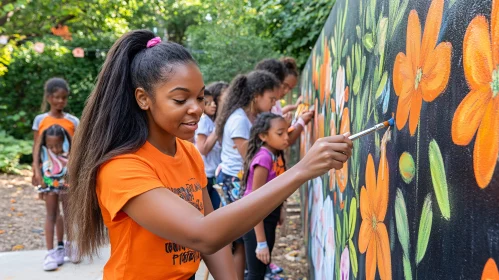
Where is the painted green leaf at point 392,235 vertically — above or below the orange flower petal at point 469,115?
below

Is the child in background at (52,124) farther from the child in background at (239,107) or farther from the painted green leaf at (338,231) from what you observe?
the painted green leaf at (338,231)

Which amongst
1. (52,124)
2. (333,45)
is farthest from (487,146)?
(52,124)

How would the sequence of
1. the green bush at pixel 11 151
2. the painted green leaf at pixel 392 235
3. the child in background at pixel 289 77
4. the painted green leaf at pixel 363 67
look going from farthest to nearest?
the green bush at pixel 11 151 < the child in background at pixel 289 77 < the painted green leaf at pixel 363 67 < the painted green leaf at pixel 392 235

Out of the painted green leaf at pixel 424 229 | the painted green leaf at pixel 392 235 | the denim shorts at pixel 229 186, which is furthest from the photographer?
the denim shorts at pixel 229 186

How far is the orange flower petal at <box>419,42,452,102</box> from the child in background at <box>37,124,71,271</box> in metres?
4.39

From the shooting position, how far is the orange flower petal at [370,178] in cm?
189

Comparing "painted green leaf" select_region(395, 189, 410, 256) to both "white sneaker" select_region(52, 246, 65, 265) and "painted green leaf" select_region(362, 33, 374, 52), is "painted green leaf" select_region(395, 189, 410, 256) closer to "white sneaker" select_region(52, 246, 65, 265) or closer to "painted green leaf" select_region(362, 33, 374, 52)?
"painted green leaf" select_region(362, 33, 374, 52)

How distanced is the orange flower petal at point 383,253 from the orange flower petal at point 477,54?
0.76m

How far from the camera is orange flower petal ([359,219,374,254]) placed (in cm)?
193

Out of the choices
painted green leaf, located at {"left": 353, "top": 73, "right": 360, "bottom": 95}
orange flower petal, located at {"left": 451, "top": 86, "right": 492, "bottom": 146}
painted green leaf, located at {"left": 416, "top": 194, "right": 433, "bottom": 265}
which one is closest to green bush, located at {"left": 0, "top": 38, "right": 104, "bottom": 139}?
painted green leaf, located at {"left": 353, "top": 73, "right": 360, "bottom": 95}

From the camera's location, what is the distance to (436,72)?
4.08 feet

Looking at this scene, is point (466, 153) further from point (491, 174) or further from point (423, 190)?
point (423, 190)

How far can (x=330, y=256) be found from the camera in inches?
120

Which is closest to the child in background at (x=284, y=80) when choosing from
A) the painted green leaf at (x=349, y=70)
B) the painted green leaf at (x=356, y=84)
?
the painted green leaf at (x=349, y=70)
